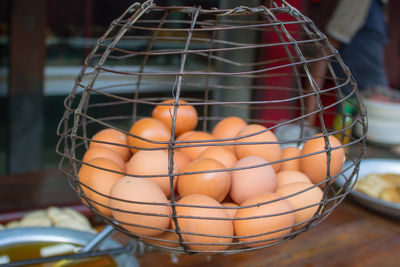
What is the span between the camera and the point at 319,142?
658 millimetres

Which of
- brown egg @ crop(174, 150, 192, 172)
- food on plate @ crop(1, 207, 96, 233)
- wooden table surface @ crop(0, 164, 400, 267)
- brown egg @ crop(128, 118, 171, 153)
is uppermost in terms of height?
brown egg @ crop(128, 118, 171, 153)

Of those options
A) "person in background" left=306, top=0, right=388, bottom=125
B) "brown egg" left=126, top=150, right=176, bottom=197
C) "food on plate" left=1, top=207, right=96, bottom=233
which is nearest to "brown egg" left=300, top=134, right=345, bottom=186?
"brown egg" left=126, top=150, right=176, bottom=197

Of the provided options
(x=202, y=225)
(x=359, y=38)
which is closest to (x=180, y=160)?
(x=202, y=225)

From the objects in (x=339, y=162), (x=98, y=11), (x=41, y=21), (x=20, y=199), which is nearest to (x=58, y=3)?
(x=98, y=11)

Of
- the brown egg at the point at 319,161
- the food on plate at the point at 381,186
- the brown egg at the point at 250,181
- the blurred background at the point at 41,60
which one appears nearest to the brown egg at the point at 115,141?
the brown egg at the point at 250,181

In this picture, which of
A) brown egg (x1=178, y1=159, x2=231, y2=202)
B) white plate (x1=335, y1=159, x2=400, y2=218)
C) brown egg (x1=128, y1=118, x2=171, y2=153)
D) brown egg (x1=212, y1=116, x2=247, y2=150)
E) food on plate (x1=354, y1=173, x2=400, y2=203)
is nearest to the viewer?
brown egg (x1=178, y1=159, x2=231, y2=202)

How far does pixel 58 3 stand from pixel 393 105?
7.35 feet

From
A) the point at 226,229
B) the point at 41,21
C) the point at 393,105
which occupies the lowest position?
the point at 393,105

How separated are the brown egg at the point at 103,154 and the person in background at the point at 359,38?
1489 millimetres

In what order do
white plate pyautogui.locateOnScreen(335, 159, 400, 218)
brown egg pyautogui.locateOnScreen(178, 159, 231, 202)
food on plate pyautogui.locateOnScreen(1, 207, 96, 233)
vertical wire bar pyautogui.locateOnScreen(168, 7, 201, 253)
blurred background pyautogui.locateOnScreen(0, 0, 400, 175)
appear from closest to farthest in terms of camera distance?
vertical wire bar pyautogui.locateOnScreen(168, 7, 201, 253), brown egg pyautogui.locateOnScreen(178, 159, 231, 202), food on plate pyautogui.locateOnScreen(1, 207, 96, 233), white plate pyautogui.locateOnScreen(335, 159, 400, 218), blurred background pyautogui.locateOnScreen(0, 0, 400, 175)

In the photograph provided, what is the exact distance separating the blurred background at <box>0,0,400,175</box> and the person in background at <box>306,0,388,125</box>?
26 cm

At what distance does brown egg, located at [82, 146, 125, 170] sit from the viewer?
0.65m

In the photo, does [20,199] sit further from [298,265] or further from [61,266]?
[298,265]

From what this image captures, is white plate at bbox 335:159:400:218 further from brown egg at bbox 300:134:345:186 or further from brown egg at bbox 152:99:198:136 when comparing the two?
brown egg at bbox 152:99:198:136
